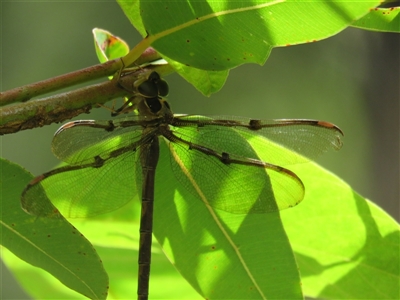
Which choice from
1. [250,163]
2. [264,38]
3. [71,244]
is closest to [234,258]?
[250,163]

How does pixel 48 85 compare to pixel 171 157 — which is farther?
pixel 171 157

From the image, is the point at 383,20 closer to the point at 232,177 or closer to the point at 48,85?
the point at 232,177

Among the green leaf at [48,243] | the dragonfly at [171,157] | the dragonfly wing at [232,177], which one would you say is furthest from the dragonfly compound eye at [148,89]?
the green leaf at [48,243]

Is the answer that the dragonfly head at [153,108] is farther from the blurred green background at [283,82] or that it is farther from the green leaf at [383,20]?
the blurred green background at [283,82]

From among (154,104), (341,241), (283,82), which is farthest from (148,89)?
(283,82)

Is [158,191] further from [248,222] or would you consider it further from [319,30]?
[319,30]
